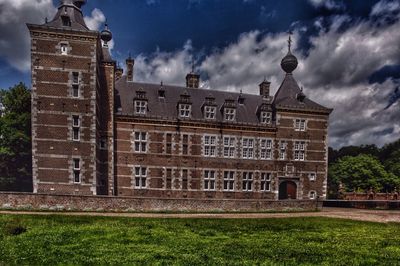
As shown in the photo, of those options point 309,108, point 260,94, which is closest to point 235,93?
point 260,94

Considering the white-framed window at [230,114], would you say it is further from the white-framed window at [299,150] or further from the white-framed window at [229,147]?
the white-framed window at [299,150]

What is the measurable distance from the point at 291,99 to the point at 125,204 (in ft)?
71.6

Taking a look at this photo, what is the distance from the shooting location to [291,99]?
35125 millimetres

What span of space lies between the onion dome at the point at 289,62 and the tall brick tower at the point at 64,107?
21.1 meters

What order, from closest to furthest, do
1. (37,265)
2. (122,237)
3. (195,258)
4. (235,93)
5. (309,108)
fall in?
(37,265) → (195,258) → (122,237) → (309,108) → (235,93)

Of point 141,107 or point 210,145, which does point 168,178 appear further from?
point 141,107

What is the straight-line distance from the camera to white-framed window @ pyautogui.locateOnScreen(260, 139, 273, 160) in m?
33.9

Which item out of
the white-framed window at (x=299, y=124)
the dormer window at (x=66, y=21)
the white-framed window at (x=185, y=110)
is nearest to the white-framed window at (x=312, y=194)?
the white-framed window at (x=299, y=124)

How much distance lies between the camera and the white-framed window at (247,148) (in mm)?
33650

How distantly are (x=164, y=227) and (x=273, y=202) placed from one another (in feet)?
38.5

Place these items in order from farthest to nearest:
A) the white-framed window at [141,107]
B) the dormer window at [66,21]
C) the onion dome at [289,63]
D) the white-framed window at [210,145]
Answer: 1. the onion dome at [289,63]
2. the white-framed window at [210,145]
3. the white-framed window at [141,107]
4. the dormer window at [66,21]

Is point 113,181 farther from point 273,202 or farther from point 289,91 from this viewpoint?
point 289,91

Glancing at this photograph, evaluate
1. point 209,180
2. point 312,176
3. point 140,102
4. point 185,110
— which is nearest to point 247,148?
point 209,180

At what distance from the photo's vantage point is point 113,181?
29.7 m
